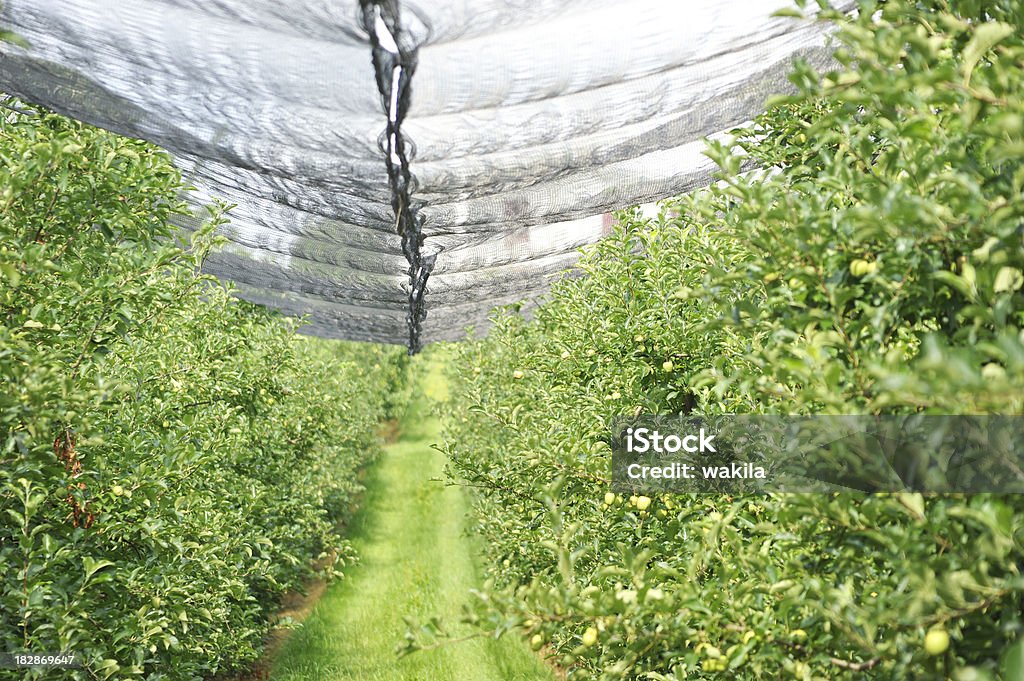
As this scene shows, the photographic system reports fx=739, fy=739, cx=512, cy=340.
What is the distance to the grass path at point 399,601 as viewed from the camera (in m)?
8.06

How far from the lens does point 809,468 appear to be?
6.19 feet

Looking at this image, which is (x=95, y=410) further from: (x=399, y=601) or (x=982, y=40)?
(x=399, y=601)

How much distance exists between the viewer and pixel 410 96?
9.23 ft

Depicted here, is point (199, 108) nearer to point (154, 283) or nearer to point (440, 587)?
point (154, 283)

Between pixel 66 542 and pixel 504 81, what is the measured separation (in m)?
2.49

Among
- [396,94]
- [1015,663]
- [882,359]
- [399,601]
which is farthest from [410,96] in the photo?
[399,601]

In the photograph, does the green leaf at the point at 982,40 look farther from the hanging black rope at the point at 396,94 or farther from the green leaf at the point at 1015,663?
the hanging black rope at the point at 396,94

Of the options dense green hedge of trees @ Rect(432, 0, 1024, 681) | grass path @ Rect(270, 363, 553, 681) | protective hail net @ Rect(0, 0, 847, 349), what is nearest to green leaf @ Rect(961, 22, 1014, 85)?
dense green hedge of trees @ Rect(432, 0, 1024, 681)

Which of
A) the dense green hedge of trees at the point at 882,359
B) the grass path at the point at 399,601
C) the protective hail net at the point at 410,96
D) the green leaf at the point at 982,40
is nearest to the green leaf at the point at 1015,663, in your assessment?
the dense green hedge of trees at the point at 882,359

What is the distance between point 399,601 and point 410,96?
912 cm

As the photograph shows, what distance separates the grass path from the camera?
8062mm

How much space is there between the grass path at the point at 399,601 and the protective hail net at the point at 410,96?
221 centimetres

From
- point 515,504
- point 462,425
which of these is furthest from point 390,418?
point 515,504

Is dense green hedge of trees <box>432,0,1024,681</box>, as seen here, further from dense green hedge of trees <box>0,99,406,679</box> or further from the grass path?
the grass path
